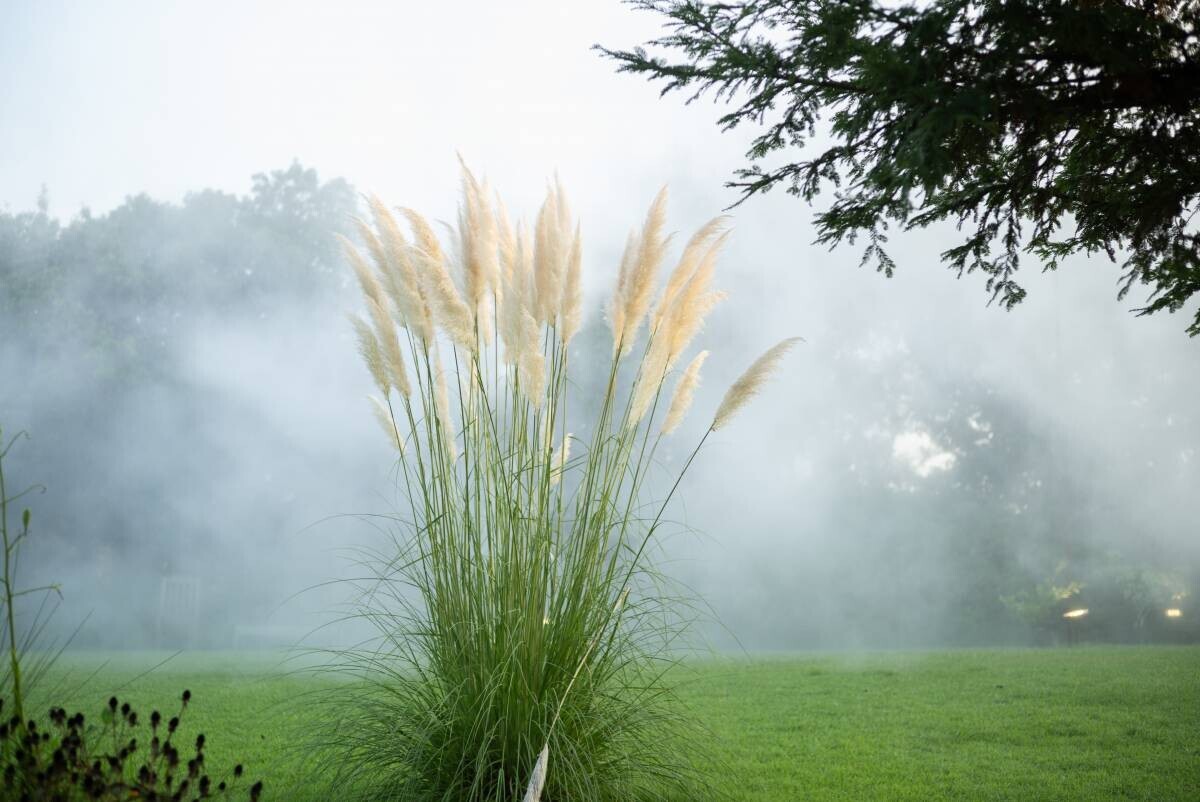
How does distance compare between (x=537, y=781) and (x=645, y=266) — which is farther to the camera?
(x=645, y=266)

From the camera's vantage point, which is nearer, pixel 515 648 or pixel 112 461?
pixel 515 648

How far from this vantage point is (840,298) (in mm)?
11508

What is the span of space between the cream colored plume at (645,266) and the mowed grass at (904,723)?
1.12m

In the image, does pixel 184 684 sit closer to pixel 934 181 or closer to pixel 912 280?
pixel 934 181

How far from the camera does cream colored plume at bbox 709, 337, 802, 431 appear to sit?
2.19 meters

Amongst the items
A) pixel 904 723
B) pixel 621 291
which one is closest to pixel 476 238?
pixel 621 291

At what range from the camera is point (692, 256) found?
2.25 m

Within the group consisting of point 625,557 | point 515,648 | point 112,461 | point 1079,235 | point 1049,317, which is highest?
point 1049,317

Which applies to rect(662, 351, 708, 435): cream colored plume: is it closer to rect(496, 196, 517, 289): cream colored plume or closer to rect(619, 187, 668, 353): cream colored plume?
rect(619, 187, 668, 353): cream colored plume

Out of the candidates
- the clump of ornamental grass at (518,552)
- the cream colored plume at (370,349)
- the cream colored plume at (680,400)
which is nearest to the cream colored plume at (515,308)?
the clump of ornamental grass at (518,552)

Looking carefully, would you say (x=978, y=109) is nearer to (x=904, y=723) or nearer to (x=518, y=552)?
(x=518, y=552)

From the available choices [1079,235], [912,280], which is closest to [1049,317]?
[912,280]

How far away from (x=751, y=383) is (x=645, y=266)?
1.30ft

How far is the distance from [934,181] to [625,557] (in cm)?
131
